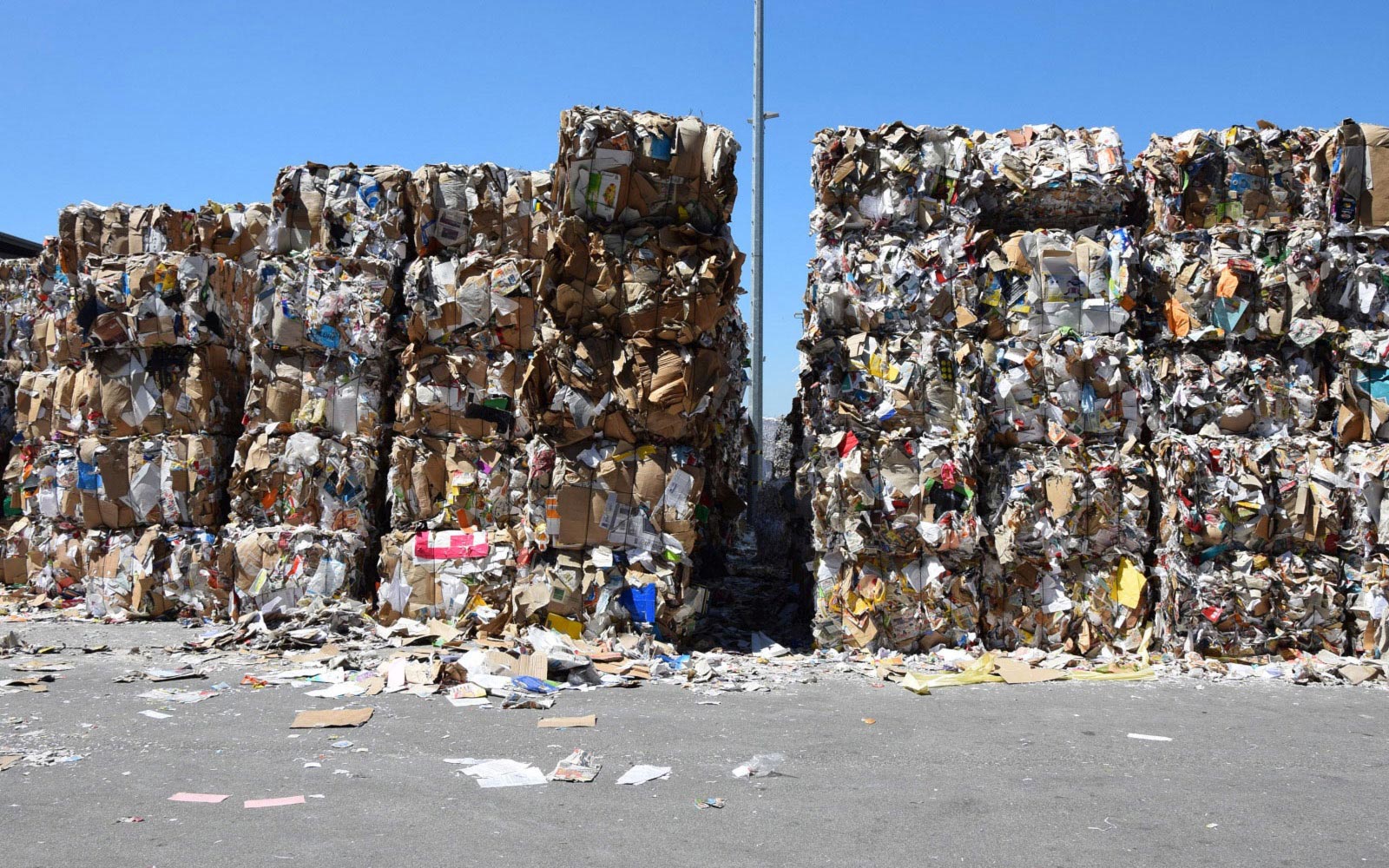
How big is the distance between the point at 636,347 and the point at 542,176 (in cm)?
115

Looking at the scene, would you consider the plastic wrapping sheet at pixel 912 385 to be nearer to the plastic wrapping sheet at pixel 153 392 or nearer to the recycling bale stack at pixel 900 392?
the recycling bale stack at pixel 900 392

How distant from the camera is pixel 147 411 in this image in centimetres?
575

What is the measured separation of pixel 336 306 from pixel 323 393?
46cm

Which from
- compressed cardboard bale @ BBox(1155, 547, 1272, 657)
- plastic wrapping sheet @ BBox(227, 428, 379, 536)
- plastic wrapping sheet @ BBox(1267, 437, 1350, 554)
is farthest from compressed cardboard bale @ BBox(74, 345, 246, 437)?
plastic wrapping sheet @ BBox(1267, 437, 1350, 554)

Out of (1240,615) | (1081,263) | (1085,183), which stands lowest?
(1240,615)

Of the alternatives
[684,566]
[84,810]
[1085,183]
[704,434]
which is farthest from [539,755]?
[1085,183]

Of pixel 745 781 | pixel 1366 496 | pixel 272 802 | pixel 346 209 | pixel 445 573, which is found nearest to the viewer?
pixel 272 802

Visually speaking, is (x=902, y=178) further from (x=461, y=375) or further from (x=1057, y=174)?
(x=461, y=375)

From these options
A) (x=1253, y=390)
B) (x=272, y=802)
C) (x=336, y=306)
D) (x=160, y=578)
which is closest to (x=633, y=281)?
(x=336, y=306)

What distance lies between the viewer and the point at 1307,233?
466 centimetres

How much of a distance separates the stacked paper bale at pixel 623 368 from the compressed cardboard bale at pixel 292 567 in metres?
1.05

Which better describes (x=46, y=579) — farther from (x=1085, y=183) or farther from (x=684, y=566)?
(x=1085, y=183)

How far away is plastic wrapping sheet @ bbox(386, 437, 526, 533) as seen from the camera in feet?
17.4

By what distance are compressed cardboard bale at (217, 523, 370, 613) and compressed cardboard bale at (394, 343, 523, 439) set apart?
744mm
